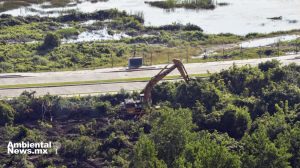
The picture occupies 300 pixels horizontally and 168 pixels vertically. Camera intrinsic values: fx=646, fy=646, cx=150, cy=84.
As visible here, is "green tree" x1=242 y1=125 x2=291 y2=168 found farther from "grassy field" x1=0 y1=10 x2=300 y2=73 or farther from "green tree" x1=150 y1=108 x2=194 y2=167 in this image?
"grassy field" x1=0 y1=10 x2=300 y2=73

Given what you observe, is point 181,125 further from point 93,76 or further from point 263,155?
point 93,76

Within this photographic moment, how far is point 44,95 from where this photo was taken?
53.3 meters

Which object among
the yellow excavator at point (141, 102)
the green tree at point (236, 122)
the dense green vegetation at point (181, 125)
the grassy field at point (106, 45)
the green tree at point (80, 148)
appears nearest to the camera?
the dense green vegetation at point (181, 125)

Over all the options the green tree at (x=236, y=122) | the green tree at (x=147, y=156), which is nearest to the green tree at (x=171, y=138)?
the green tree at (x=147, y=156)

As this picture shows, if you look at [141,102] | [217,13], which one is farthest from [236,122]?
[217,13]

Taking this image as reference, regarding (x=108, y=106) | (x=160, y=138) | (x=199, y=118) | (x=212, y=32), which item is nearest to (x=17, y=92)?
(x=108, y=106)

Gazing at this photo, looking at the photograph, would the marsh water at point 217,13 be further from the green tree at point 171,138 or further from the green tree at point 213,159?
the green tree at point 213,159

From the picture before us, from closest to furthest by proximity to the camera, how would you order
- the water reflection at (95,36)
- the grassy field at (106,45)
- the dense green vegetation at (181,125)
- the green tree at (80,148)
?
the dense green vegetation at (181,125), the green tree at (80,148), the grassy field at (106,45), the water reflection at (95,36)

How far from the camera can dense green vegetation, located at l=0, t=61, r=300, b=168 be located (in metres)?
34.7

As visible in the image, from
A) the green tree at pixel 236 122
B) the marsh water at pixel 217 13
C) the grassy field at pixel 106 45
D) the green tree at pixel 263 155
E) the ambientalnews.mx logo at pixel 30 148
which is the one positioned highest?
the marsh water at pixel 217 13

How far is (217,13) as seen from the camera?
296 ft

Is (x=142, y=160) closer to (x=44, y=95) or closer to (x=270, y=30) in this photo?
(x=44, y=95)

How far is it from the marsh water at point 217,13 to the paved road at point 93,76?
17.0 metres

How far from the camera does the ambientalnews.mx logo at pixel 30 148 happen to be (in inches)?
1731
